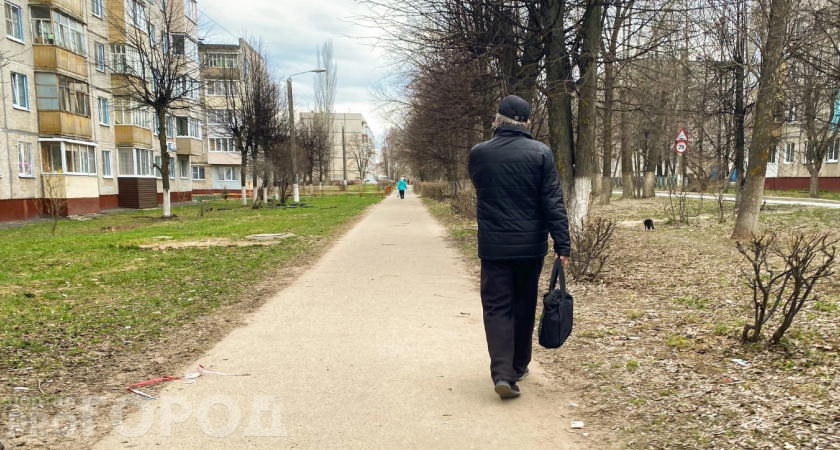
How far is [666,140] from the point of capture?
3089cm

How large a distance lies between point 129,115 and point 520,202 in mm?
33909

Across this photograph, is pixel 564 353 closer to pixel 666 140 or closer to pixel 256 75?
pixel 666 140

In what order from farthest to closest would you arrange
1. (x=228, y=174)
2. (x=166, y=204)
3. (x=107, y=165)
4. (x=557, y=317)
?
(x=228, y=174) < (x=107, y=165) < (x=166, y=204) < (x=557, y=317)

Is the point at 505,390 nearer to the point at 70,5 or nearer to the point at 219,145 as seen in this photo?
the point at 70,5

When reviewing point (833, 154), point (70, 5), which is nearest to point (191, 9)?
point (70, 5)

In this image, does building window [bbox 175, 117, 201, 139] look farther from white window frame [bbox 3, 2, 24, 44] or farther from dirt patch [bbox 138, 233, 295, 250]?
dirt patch [bbox 138, 233, 295, 250]

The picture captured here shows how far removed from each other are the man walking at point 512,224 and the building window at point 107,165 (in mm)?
31407

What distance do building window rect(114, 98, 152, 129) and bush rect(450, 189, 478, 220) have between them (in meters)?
18.4

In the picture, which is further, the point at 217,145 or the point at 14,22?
the point at 217,145

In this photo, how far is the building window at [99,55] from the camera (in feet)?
96.7

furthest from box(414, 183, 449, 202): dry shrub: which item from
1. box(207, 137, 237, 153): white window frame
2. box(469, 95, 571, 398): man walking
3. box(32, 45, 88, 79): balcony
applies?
box(469, 95, 571, 398): man walking

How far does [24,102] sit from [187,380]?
2536 cm

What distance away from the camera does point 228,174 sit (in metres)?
58.0

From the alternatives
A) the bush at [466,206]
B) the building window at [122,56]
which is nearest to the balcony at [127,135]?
the building window at [122,56]
